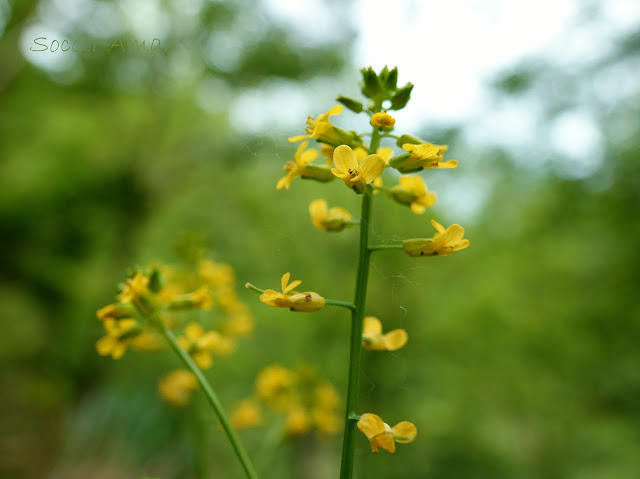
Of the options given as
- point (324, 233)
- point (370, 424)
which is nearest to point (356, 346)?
point (370, 424)

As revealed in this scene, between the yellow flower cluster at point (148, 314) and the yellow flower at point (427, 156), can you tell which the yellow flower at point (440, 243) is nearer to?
the yellow flower at point (427, 156)

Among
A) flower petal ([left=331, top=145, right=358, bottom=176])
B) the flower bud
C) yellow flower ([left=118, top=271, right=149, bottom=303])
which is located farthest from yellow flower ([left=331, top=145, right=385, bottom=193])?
yellow flower ([left=118, top=271, right=149, bottom=303])

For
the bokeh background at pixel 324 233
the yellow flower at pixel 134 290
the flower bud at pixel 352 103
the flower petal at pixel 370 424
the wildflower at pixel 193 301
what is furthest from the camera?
the bokeh background at pixel 324 233

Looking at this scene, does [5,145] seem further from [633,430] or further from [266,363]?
[633,430]

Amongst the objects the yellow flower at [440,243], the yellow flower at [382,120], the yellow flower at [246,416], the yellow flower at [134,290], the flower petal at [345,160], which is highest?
the yellow flower at [382,120]

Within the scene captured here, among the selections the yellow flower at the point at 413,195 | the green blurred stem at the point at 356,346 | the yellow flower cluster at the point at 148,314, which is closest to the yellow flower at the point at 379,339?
the green blurred stem at the point at 356,346

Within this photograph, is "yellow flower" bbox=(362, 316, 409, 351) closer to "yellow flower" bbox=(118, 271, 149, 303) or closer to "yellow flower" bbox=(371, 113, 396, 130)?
"yellow flower" bbox=(371, 113, 396, 130)

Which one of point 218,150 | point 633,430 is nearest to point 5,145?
point 218,150
